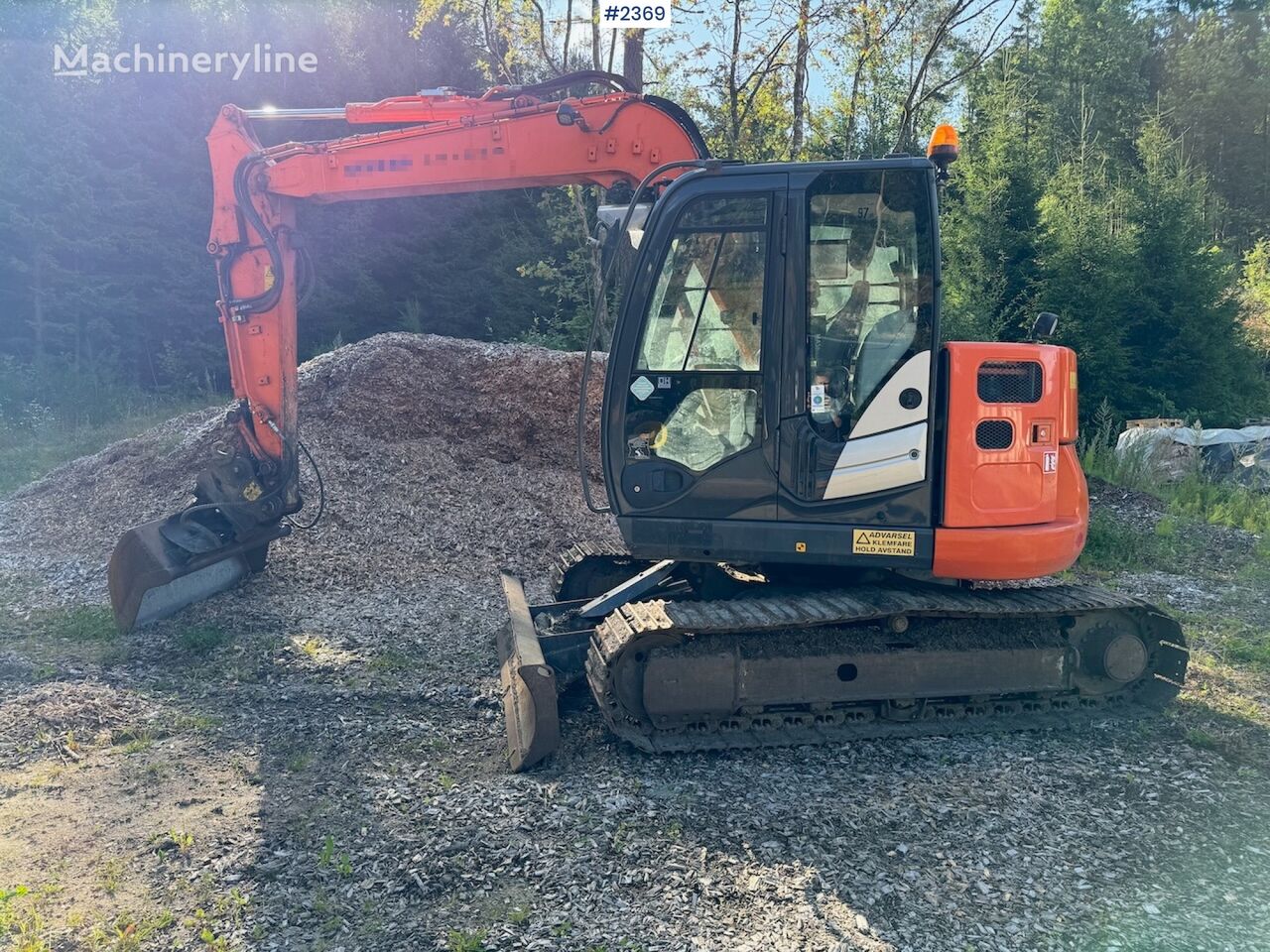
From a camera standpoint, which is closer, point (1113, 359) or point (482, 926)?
point (482, 926)

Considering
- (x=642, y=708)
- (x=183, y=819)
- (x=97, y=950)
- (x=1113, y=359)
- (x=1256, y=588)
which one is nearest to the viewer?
(x=97, y=950)

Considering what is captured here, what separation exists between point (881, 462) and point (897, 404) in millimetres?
300

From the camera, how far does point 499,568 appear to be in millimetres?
8305

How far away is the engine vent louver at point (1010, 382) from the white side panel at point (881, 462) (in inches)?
15.8

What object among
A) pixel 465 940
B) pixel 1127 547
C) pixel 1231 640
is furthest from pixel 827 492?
pixel 1127 547

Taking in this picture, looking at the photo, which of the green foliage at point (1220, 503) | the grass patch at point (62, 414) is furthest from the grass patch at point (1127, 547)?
the grass patch at point (62, 414)

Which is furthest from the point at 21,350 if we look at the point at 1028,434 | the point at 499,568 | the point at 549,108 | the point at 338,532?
the point at 1028,434

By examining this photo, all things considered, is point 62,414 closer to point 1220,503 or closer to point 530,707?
point 530,707

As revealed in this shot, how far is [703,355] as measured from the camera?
4.82 metres

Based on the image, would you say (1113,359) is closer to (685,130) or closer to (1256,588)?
(1256,588)

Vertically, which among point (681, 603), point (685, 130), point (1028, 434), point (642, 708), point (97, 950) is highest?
point (685, 130)

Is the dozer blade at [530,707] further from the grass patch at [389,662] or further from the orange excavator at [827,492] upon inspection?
the grass patch at [389,662]

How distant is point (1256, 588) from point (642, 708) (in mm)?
5930

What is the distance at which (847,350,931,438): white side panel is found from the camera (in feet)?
15.5
